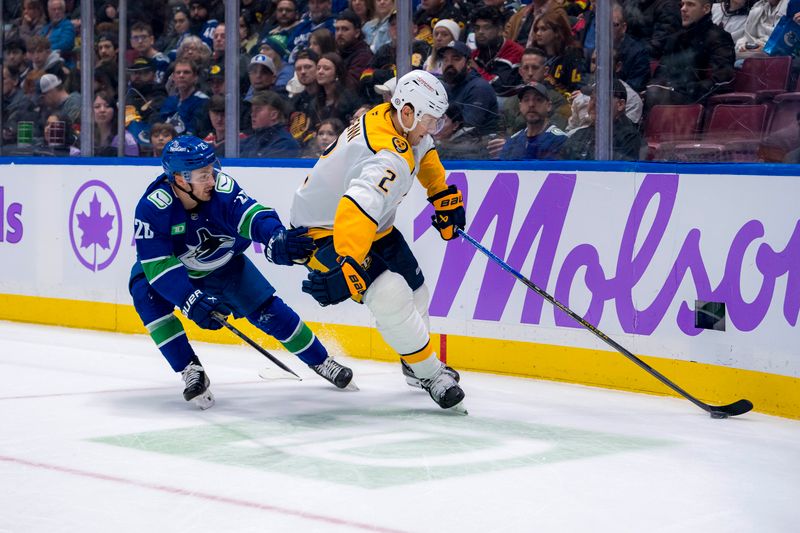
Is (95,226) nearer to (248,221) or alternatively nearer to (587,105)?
(248,221)

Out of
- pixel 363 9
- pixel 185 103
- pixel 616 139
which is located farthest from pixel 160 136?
pixel 616 139

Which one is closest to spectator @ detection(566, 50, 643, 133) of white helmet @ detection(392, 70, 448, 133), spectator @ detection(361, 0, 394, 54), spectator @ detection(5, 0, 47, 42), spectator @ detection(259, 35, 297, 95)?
white helmet @ detection(392, 70, 448, 133)

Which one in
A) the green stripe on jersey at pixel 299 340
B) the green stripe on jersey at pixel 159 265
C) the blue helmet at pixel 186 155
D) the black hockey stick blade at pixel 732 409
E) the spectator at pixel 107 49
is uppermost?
the spectator at pixel 107 49

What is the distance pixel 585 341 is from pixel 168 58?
363 cm

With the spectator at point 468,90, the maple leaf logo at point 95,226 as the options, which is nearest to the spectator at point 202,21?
the maple leaf logo at point 95,226

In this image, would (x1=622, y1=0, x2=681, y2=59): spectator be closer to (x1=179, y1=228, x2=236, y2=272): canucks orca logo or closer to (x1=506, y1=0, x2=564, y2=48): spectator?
(x1=506, y1=0, x2=564, y2=48): spectator

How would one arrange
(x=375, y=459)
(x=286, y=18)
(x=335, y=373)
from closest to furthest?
(x=375, y=459), (x=335, y=373), (x=286, y=18)

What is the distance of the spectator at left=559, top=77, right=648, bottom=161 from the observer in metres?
5.34

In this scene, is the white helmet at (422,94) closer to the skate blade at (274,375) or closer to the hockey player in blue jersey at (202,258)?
the hockey player in blue jersey at (202,258)

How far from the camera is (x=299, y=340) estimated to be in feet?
16.5

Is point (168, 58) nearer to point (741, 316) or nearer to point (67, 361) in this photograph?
point (67, 361)

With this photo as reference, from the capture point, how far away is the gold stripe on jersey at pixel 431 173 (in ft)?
16.4

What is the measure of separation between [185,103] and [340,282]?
141 inches

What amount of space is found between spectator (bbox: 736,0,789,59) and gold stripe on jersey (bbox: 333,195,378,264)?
1.75 meters
